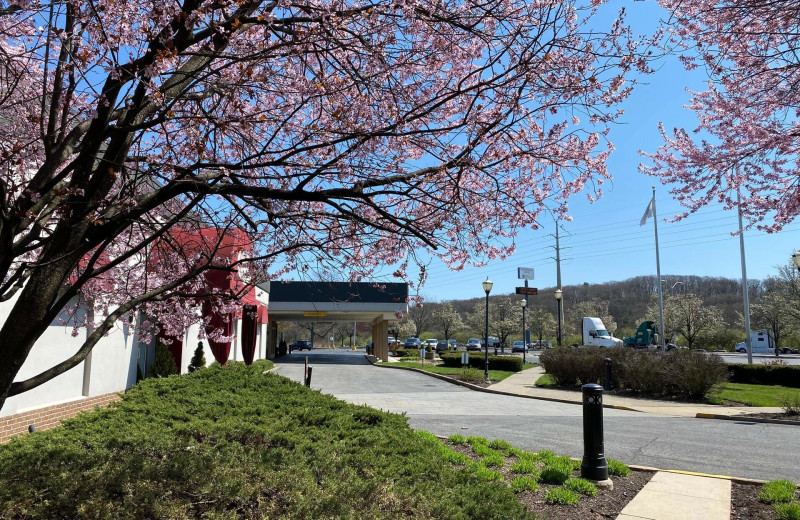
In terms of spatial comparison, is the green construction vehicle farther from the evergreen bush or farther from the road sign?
the evergreen bush

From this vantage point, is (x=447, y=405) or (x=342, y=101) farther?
(x=447, y=405)

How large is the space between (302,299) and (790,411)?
26777mm

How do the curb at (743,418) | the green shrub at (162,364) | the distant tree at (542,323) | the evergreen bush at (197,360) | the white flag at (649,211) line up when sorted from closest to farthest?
the curb at (743,418)
the green shrub at (162,364)
the evergreen bush at (197,360)
the white flag at (649,211)
the distant tree at (542,323)

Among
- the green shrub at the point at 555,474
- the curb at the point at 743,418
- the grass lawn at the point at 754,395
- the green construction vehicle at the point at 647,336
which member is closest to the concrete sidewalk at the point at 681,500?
the green shrub at the point at 555,474

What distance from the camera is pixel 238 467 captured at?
421 cm

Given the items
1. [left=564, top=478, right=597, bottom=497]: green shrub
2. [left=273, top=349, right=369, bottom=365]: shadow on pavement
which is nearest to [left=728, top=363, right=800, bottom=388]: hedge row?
[left=564, top=478, right=597, bottom=497]: green shrub

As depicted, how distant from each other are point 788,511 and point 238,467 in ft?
15.2

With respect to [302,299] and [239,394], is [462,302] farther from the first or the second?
[239,394]

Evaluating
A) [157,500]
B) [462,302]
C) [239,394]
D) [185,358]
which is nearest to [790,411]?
[239,394]

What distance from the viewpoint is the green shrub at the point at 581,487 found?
5.38 meters

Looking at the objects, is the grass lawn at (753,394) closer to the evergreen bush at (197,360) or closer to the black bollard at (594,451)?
the black bollard at (594,451)

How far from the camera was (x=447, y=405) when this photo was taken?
1505 centimetres

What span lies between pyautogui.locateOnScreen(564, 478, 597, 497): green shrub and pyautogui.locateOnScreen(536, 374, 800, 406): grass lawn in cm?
1161

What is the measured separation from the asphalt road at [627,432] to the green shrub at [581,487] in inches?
97.4
